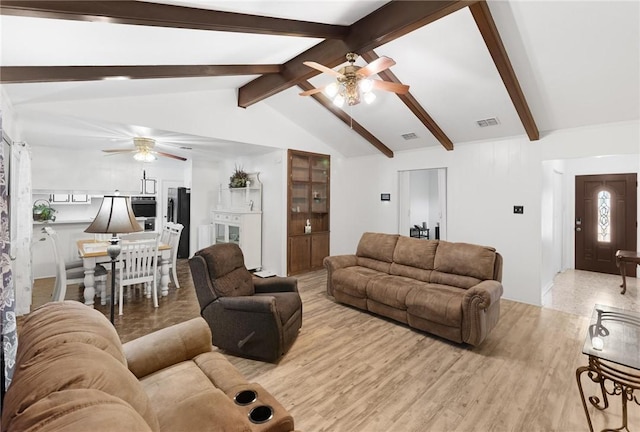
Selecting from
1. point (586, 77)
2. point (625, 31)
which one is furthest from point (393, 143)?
point (625, 31)

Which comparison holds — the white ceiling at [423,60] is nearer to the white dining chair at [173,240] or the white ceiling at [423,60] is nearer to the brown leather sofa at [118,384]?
the white dining chair at [173,240]

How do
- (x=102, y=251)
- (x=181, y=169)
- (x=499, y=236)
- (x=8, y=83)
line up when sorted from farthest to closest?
1. (x=181, y=169)
2. (x=499, y=236)
3. (x=102, y=251)
4. (x=8, y=83)

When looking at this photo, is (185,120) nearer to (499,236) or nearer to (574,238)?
(499,236)

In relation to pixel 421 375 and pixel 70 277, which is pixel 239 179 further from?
pixel 421 375

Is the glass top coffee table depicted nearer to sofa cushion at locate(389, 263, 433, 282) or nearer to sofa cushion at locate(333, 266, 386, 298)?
sofa cushion at locate(389, 263, 433, 282)

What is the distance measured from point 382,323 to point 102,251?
3749 mm

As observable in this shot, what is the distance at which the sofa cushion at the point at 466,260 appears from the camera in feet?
11.2

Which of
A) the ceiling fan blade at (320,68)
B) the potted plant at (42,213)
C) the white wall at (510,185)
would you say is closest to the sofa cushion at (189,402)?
the ceiling fan blade at (320,68)

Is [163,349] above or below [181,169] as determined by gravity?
below

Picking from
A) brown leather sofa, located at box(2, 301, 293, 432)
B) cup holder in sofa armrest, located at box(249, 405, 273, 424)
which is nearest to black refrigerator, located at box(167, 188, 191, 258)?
brown leather sofa, located at box(2, 301, 293, 432)

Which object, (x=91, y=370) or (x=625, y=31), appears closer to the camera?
(x=91, y=370)

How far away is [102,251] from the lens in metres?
3.81

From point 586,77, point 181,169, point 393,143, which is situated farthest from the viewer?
point 181,169

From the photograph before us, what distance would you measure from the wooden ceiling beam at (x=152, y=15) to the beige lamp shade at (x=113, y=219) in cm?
145
